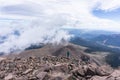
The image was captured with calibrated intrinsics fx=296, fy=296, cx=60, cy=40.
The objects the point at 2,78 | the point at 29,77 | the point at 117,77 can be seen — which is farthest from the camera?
the point at 2,78

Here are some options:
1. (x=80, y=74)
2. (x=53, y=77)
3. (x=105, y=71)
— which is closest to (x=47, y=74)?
(x=53, y=77)

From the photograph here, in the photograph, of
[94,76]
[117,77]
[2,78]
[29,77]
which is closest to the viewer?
[117,77]

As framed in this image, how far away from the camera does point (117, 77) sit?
10331 cm

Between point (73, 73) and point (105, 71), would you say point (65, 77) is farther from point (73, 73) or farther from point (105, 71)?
point (105, 71)

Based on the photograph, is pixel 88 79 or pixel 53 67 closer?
pixel 88 79

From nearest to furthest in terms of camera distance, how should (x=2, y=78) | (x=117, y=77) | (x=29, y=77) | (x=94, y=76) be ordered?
1. (x=117, y=77)
2. (x=94, y=76)
3. (x=29, y=77)
4. (x=2, y=78)

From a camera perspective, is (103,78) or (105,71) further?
(105,71)

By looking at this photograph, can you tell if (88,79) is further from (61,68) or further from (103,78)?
(61,68)

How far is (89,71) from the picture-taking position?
116250 millimetres

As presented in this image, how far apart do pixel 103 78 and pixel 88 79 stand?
625 centimetres

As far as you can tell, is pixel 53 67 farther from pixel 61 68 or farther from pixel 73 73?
pixel 73 73

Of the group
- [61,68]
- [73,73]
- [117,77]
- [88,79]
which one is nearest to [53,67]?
[61,68]

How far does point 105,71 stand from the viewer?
11719cm

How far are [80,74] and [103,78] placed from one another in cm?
1202
